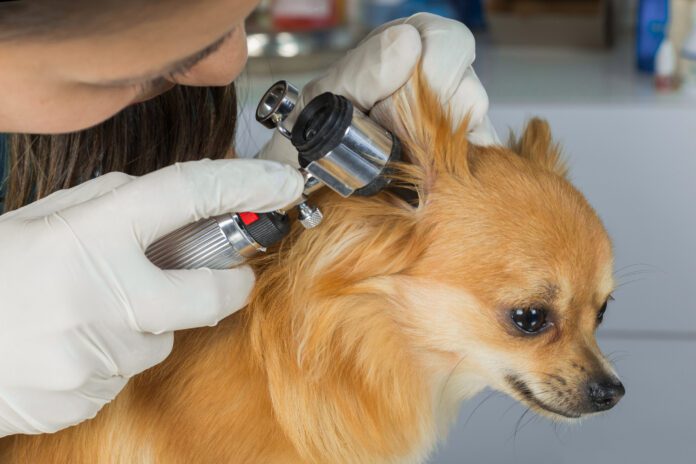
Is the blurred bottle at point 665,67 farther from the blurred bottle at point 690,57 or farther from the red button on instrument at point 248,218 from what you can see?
the red button on instrument at point 248,218

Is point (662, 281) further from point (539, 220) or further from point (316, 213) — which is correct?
point (316, 213)

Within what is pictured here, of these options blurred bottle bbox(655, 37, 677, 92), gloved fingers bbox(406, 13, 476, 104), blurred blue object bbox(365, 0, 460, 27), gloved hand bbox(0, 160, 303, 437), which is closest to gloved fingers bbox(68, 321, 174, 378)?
gloved hand bbox(0, 160, 303, 437)

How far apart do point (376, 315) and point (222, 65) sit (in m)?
0.27

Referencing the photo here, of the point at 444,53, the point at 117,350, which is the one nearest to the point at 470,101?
the point at 444,53

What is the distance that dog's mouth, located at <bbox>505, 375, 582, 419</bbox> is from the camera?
87 cm

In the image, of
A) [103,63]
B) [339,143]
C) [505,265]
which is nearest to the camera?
[103,63]

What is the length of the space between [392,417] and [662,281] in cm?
75

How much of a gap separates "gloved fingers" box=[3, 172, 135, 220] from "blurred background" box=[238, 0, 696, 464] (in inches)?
22.6

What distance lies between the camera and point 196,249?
776 mm

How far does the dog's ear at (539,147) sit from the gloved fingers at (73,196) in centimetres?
37

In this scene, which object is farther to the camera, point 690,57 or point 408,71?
point 690,57

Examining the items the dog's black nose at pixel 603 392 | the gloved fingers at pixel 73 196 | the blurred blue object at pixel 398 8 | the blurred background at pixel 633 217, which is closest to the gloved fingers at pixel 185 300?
the gloved fingers at pixel 73 196

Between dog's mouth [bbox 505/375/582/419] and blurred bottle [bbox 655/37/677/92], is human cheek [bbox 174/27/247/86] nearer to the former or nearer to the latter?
dog's mouth [bbox 505/375/582/419]

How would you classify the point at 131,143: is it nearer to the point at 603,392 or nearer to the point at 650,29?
the point at 603,392
